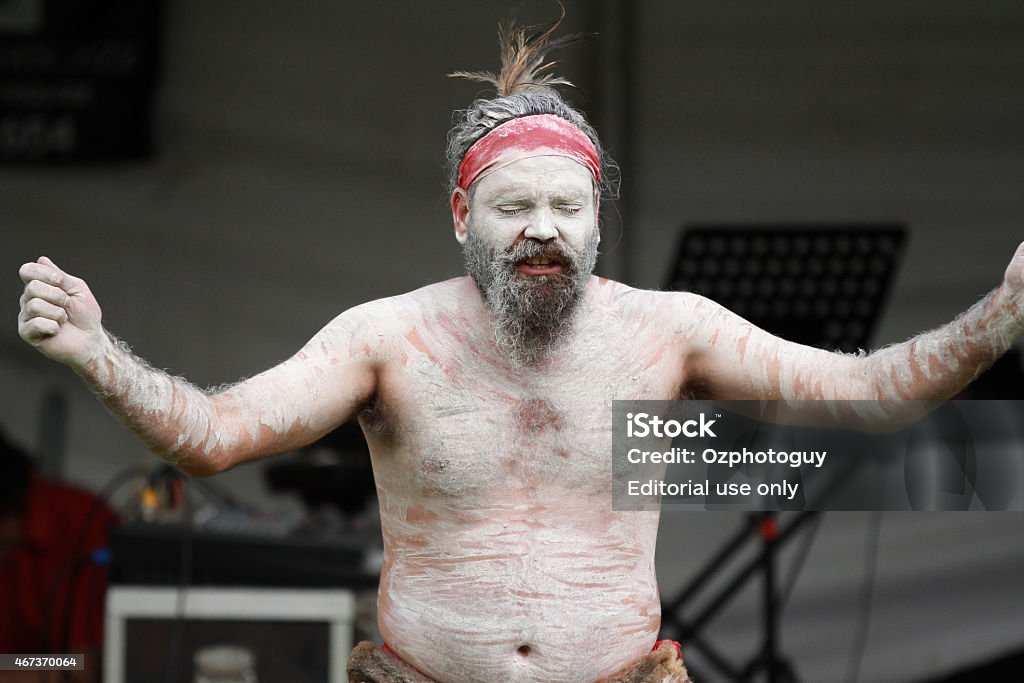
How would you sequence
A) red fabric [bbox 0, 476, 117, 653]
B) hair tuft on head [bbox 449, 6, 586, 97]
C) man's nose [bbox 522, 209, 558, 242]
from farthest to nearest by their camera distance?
1. red fabric [bbox 0, 476, 117, 653]
2. hair tuft on head [bbox 449, 6, 586, 97]
3. man's nose [bbox 522, 209, 558, 242]

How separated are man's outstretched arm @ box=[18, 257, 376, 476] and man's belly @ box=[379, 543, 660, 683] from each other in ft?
1.02

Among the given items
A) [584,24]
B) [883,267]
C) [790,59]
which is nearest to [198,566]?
[883,267]

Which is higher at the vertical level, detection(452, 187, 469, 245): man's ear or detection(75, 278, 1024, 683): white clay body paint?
detection(452, 187, 469, 245): man's ear

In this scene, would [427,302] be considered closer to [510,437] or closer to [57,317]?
[510,437]

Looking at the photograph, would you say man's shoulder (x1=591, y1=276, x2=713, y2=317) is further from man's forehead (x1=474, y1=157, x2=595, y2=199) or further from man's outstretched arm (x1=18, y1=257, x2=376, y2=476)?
man's outstretched arm (x1=18, y1=257, x2=376, y2=476)

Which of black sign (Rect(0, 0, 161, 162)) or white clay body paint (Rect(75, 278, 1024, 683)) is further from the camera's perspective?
black sign (Rect(0, 0, 161, 162))

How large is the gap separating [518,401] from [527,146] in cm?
43

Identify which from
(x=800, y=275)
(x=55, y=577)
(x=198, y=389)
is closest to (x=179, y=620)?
(x=55, y=577)

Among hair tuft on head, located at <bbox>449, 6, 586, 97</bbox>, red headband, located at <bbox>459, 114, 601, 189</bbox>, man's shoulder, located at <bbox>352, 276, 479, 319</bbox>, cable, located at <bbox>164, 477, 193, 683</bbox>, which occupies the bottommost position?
cable, located at <bbox>164, 477, 193, 683</bbox>

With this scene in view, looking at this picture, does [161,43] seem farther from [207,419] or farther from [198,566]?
[207,419]

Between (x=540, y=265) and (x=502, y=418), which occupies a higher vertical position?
(x=540, y=265)

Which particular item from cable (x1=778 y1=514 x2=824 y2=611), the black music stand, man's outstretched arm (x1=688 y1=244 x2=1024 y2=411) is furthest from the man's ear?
cable (x1=778 y1=514 x2=824 y2=611)

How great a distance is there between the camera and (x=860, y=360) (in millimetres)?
2256

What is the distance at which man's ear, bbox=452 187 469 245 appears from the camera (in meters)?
2.37
